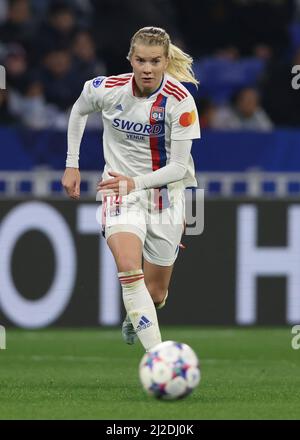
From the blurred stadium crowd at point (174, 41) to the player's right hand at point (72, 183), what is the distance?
5395 millimetres

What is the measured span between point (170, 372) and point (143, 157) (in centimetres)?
188

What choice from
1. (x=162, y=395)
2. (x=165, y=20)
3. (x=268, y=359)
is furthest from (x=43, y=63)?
(x=162, y=395)

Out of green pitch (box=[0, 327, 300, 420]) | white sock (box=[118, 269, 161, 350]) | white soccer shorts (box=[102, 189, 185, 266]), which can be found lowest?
green pitch (box=[0, 327, 300, 420])

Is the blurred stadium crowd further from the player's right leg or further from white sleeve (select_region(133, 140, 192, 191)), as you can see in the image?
the player's right leg

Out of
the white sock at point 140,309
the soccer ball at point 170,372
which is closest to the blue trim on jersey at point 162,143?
the white sock at point 140,309

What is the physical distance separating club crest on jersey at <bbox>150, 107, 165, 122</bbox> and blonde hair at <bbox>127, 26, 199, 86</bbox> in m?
0.29

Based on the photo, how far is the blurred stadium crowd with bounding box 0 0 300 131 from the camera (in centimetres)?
1437

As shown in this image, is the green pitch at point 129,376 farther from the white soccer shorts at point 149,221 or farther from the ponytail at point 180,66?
the ponytail at point 180,66

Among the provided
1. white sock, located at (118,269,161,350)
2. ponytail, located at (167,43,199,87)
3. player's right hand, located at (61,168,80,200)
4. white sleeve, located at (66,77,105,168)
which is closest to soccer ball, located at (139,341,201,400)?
white sock, located at (118,269,161,350)

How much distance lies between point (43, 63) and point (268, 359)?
5423 mm

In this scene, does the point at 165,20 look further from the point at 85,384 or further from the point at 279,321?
the point at 85,384

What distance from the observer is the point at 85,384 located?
851 centimetres

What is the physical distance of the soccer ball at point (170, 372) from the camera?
6.91m

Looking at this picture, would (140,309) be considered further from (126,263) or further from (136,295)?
(126,263)
